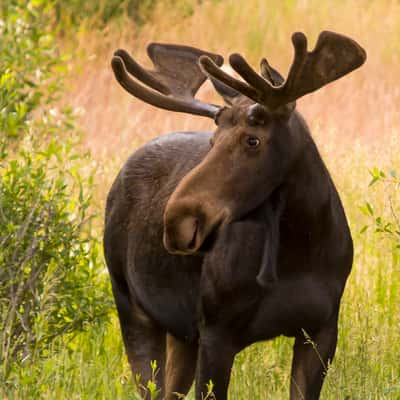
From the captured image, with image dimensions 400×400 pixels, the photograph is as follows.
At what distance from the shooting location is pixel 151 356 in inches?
218

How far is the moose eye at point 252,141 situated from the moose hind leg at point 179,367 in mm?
1497

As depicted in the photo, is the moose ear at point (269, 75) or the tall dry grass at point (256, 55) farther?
the tall dry grass at point (256, 55)

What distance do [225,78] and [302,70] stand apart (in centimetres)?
28

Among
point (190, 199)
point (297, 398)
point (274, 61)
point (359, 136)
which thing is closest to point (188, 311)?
point (297, 398)

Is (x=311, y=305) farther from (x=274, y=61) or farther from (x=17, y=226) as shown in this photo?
(x=274, y=61)

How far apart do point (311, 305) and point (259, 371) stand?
0.98m

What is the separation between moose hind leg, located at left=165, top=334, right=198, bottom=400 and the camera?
5480mm

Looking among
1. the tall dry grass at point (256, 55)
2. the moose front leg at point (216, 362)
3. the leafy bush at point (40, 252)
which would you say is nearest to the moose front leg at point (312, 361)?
the moose front leg at point (216, 362)

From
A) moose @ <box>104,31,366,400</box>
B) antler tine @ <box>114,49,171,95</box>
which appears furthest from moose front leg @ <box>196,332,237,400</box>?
antler tine @ <box>114,49,171,95</box>

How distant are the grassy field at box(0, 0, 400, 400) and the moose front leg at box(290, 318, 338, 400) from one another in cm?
8

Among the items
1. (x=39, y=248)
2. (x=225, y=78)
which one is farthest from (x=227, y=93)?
(x=39, y=248)

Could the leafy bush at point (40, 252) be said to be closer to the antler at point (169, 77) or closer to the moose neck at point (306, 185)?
the antler at point (169, 77)

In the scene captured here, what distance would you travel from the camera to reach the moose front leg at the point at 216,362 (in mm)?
4578

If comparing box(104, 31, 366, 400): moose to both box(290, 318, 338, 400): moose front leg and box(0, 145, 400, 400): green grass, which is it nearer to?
box(290, 318, 338, 400): moose front leg
